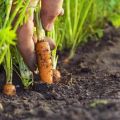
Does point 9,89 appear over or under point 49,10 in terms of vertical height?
under

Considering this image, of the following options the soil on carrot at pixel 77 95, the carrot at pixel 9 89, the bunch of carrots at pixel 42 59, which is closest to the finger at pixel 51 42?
the bunch of carrots at pixel 42 59

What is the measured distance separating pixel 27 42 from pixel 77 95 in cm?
42

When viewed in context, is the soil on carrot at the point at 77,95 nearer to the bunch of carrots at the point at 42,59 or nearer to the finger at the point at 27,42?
the bunch of carrots at the point at 42,59

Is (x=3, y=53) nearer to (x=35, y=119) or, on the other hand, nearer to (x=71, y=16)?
(x=35, y=119)

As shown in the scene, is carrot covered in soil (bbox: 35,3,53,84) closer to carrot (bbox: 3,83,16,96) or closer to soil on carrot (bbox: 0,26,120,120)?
soil on carrot (bbox: 0,26,120,120)

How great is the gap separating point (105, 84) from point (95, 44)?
1275mm

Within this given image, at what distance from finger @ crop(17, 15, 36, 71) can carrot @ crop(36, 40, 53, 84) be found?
0.13ft

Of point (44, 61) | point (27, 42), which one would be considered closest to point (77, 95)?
point (44, 61)

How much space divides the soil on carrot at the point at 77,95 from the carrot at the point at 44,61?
0.07 metres

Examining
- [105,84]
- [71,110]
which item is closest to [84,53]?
[105,84]

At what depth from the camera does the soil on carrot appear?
2.25 m

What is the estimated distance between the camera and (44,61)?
9.49ft

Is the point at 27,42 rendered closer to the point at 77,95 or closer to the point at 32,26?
the point at 32,26

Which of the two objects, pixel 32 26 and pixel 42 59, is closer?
pixel 32 26
